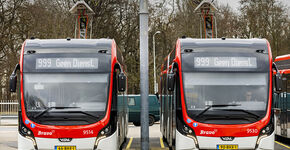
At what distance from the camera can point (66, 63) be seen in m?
11.2

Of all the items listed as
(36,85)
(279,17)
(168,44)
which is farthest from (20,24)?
(36,85)


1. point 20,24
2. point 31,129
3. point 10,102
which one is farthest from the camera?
point 20,24

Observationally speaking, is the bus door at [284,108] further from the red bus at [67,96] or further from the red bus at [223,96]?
the red bus at [67,96]

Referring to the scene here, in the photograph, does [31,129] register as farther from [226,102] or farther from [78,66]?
[226,102]

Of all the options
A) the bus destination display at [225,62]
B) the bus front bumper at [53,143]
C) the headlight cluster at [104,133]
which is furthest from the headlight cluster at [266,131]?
the bus front bumper at [53,143]

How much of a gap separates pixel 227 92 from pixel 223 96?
13 cm

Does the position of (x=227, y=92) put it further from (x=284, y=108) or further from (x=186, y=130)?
(x=284, y=108)

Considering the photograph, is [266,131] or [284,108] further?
[284,108]

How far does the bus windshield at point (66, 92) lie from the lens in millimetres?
10883

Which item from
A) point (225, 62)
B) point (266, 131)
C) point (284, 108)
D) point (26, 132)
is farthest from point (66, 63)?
point (284, 108)

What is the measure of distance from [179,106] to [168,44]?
3358 cm

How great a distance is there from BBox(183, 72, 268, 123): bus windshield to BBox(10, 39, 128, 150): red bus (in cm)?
155

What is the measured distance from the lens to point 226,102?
35.8 ft

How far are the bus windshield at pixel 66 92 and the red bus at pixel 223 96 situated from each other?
63.3 inches
